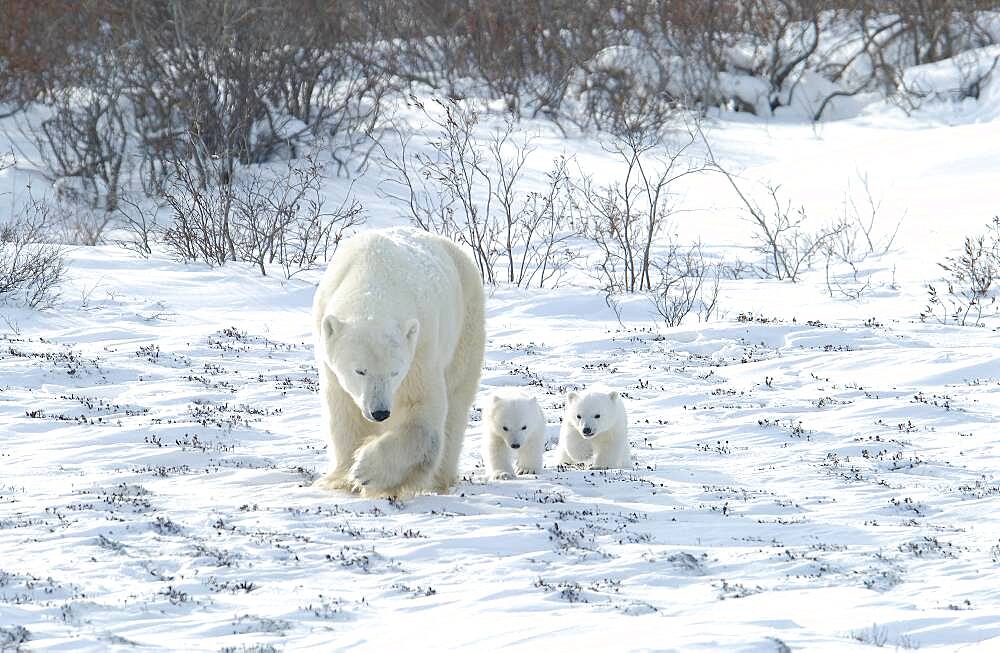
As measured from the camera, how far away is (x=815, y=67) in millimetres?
26859

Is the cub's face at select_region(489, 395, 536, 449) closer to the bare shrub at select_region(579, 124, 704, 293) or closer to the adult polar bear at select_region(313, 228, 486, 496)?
the adult polar bear at select_region(313, 228, 486, 496)

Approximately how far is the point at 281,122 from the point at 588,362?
12679mm

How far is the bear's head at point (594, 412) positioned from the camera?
6.71m

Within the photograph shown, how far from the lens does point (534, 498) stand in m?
5.91

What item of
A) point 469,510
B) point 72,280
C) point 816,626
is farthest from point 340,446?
point 72,280

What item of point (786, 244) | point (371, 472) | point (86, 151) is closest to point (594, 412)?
point (371, 472)

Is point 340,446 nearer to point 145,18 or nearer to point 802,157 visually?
point 802,157

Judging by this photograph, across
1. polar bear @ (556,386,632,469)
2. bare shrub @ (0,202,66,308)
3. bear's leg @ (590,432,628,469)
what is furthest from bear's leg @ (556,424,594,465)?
bare shrub @ (0,202,66,308)

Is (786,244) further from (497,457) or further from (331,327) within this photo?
(331,327)

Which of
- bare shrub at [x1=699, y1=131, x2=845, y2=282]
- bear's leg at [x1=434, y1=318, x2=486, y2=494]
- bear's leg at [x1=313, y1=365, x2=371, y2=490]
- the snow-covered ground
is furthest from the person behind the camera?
bare shrub at [x1=699, y1=131, x2=845, y2=282]

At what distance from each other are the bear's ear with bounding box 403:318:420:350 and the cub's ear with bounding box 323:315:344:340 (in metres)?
0.26

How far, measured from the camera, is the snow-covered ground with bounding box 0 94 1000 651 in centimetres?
400

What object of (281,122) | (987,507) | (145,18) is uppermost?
(145,18)

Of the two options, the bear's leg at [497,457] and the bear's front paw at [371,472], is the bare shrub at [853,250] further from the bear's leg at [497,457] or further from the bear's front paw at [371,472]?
the bear's front paw at [371,472]
